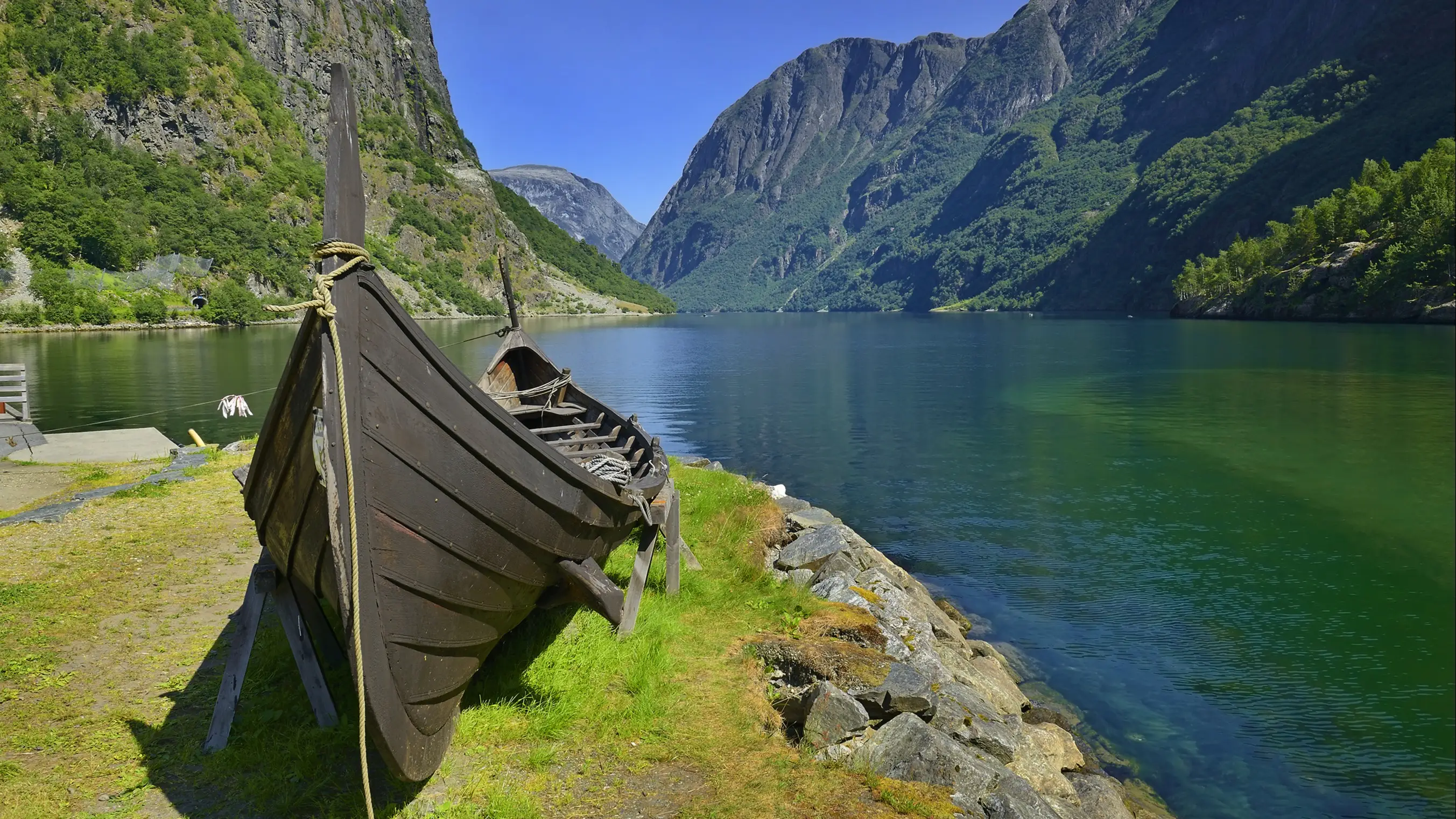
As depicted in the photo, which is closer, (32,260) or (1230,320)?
(32,260)

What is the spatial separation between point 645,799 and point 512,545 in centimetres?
219

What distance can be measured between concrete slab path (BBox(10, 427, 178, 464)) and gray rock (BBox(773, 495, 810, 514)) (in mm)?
15248

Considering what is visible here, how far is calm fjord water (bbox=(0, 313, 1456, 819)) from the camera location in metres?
10.7

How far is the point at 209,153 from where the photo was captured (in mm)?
135000

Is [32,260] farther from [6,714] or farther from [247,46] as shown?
[6,714]

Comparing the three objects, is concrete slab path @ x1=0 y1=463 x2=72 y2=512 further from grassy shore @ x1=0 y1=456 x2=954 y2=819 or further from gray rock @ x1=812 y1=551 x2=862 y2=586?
gray rock @ x1=812 y1=551 x2=862 y2=586

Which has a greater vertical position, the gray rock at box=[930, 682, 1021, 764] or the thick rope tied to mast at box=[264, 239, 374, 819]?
the thick rope tied to mast at box=[264, 239, 374, 819]

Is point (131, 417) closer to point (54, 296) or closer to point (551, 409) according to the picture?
point (551, 409)

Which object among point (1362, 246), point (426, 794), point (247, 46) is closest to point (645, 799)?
point (426, 794)

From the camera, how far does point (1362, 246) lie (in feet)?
285

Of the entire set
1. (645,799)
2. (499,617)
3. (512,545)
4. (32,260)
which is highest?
(32,260)

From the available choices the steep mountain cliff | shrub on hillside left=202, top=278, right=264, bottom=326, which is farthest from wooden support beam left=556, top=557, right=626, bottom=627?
the steep mountain cliff

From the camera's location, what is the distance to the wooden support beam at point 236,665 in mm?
6316

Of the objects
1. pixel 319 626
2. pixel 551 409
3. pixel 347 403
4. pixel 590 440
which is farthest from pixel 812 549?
pixel 347 403
